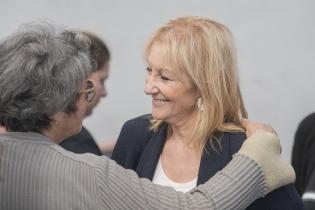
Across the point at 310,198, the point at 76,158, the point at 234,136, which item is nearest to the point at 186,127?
the point at 234,136

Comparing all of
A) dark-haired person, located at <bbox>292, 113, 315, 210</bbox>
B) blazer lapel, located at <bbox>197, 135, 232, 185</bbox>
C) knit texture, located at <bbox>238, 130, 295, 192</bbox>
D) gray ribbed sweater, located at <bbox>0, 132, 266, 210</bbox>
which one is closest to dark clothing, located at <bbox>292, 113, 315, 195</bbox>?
dark-haired person, located at <bbox>292, 113, 315, 210</bbox>

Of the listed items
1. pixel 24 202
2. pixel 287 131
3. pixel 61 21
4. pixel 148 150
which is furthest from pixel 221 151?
pixel 61 21

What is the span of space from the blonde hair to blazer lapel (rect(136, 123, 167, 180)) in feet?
0.45

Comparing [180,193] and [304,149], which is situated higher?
[180,193]

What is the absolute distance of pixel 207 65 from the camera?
227 centimetres

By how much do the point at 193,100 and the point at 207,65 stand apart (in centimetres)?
15

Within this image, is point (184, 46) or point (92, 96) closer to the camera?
point (92, 96)

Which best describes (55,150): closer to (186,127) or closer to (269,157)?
(269,157)

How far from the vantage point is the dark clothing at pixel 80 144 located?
2.84 m

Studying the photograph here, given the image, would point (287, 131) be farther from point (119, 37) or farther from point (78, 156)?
point (78, 156)

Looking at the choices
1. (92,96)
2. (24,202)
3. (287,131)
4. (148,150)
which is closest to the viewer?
(24,202)

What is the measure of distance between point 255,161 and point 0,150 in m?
0.69

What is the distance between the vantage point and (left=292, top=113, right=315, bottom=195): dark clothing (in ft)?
8.76

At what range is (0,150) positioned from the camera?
1708mm
